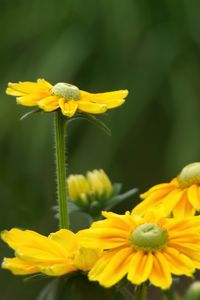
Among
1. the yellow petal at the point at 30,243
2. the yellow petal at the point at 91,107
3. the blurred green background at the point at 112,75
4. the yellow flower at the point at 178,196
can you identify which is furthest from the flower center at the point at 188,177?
the blurred green background at the point at 112,75

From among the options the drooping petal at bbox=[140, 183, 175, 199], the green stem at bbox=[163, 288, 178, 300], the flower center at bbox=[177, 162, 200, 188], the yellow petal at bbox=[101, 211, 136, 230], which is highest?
the flower center at bbox=[177, 162, 200, 188]

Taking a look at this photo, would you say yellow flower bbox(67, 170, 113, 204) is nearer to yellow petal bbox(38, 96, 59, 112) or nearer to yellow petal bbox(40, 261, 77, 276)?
yellow petal bbox(38, 96, 59, 112)

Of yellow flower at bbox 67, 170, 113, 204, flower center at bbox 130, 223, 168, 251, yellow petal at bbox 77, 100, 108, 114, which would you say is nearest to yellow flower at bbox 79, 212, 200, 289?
flower center at bbox 130, 223, 168, 251

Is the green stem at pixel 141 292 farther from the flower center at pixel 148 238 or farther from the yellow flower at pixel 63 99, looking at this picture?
the yellow flower at pixel 63 99

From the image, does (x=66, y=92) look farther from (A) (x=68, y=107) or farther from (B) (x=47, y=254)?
(B) (x=47, y=254)

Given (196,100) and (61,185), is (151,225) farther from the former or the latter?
(196,100)

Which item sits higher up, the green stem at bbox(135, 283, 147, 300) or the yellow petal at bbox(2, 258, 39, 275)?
the yellow petal at bbox(2, 258, 39, 275)

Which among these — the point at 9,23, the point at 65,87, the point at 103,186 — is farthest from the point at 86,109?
the point at 9,23
